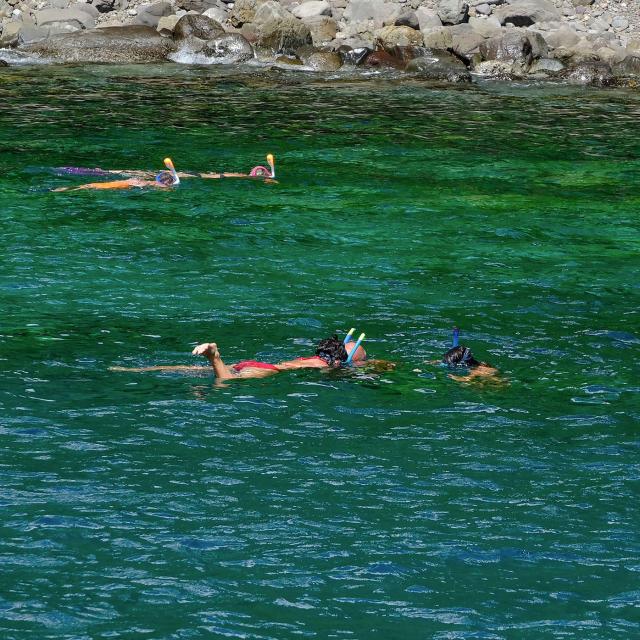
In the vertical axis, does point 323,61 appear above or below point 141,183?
above

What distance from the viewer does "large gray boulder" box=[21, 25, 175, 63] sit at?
128 feet

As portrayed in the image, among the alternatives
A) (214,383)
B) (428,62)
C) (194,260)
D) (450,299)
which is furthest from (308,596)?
(428,62)

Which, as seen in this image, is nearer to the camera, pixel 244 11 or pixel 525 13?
pixel 525 13

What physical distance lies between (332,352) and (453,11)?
29603 mm

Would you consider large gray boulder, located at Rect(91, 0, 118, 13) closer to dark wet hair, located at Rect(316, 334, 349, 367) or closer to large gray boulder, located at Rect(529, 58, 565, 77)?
large gray boulder, located at Rect(529, 58, 565, 77)

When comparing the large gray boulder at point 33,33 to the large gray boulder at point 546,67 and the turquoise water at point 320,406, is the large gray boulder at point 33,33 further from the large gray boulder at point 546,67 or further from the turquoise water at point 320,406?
the large gray boulder at point 546,67

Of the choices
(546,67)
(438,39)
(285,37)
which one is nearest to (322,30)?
(285,37)

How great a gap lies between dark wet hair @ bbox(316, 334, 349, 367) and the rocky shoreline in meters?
25.1

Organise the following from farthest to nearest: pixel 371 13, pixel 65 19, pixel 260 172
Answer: pixel 65 19, pixel 371 13, pixel 260 172

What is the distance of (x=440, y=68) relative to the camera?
37656 mm

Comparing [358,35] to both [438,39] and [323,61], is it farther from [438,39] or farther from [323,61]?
[438,39]

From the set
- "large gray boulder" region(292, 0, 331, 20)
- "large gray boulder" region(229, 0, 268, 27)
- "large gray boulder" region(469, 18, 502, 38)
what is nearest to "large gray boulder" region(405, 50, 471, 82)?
"large gray boulder" region(469, 18, 502, 38)

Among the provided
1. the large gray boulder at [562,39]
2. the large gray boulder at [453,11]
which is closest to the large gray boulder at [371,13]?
the large gray boulder at [453,11]

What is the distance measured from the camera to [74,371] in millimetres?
13445
